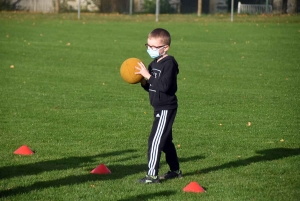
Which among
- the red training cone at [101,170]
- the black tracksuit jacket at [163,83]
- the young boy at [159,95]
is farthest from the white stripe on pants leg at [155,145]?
the red training cone at [101,170]

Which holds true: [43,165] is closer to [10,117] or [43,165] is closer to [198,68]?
[10,117]

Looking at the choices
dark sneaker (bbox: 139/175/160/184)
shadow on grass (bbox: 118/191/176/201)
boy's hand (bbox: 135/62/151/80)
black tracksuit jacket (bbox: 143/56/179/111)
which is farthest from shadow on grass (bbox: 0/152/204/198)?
boy's hand (bbox: 135/62/151/80)

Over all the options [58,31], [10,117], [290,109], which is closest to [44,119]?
[10,117]

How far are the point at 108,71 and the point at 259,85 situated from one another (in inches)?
196

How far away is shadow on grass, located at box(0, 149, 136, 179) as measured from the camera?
8.18 metres

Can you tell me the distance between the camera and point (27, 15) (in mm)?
39031

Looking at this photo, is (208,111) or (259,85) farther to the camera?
(259,85)

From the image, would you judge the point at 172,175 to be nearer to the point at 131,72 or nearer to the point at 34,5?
the point at 131,72

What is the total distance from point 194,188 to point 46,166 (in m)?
2.33

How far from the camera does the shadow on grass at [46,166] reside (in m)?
8.18

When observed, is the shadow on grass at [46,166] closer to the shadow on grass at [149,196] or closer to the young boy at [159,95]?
the young boy at [159,95]

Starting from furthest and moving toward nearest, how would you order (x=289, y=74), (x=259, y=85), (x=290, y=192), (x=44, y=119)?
(x=289, y=74), (x=259, y=85), (x=44, y=119), (x=290, y=192)

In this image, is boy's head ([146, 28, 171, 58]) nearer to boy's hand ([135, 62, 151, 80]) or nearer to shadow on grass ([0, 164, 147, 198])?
boy's hand ([135, 62, 151, 80])

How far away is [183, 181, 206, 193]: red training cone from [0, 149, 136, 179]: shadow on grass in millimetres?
1933
